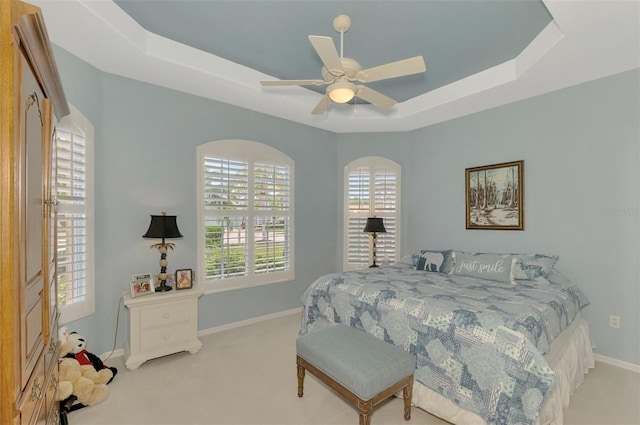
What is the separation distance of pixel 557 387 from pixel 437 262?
5.57 feet

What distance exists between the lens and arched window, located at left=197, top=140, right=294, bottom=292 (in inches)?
145

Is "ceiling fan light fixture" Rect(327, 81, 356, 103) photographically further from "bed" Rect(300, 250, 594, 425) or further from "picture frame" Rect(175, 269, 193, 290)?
"picture frame" Rect(175, 269, 193, 290)

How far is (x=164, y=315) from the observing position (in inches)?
117

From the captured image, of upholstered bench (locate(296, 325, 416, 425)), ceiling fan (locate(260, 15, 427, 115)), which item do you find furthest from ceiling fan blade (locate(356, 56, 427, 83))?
upholstered bench (locate(296, 325, 416, 425))

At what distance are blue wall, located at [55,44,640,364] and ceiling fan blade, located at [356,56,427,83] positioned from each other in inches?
88.1

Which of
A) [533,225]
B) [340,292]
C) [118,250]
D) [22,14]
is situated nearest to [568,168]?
[533,225]

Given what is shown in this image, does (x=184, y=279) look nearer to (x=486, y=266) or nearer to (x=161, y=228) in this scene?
(x=161, y=228)

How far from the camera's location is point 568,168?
326cm

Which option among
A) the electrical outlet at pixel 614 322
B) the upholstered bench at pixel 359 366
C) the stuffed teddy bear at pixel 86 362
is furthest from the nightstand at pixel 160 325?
the electrical outlet at pixel 614 322

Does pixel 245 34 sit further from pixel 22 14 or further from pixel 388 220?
pixel 388 220

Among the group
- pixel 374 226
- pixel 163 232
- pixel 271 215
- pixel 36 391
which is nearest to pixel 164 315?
pixel 163 232

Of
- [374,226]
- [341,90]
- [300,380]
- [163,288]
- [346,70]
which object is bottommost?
[300,380]

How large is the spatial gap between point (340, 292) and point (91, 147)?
274 centimetres

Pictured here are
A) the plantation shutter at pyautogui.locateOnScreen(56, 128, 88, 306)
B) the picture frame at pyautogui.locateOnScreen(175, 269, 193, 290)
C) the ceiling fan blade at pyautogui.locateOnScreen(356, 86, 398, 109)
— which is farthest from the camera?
the picture frame at pyautogui.locateOnScreen(175, 269, 193, 290)
